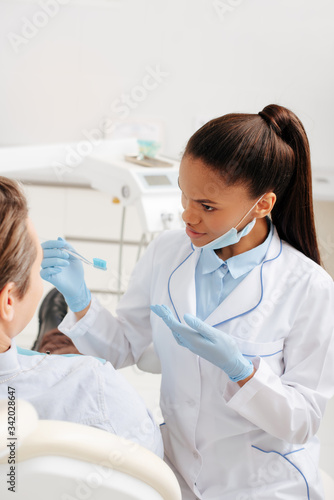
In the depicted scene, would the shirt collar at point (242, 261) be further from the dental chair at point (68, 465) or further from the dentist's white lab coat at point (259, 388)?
the dental chair at point (68, 465)

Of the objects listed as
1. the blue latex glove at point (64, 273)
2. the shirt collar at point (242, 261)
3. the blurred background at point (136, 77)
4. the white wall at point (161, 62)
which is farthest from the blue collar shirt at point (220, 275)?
the white wall at point (161, 62)

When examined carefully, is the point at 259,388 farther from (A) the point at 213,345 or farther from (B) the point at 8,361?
(B) the point at 8,361

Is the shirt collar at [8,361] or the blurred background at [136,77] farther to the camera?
the blurred background at [136,77]

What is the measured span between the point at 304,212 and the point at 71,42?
7.08 ft

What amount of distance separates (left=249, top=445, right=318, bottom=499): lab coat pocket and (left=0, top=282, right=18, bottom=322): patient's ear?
2.04ft

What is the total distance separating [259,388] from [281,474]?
216 mm

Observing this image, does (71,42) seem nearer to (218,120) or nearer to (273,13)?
(273,13)

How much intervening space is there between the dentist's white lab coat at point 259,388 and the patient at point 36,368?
0.78 feet

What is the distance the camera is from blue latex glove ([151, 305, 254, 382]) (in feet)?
3.61

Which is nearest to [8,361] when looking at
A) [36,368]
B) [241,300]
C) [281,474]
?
[36,368]

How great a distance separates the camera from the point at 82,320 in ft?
4.45

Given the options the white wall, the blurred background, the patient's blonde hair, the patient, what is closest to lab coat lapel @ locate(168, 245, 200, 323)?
the patient

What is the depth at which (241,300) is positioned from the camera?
1.23 meters

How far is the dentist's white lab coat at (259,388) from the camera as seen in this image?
114 cm
